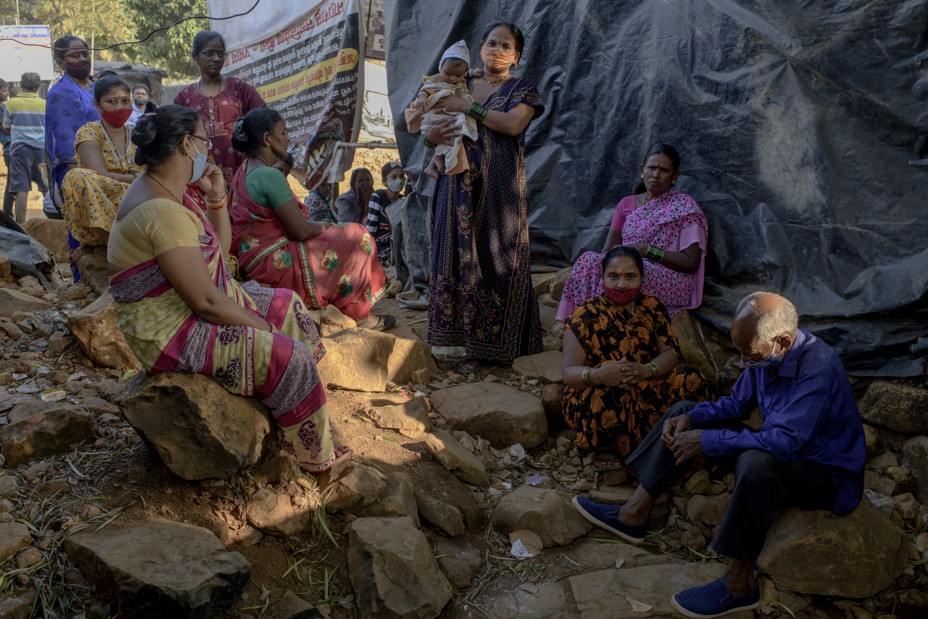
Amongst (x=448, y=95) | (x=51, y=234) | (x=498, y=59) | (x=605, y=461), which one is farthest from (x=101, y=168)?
(x=605, y=461)

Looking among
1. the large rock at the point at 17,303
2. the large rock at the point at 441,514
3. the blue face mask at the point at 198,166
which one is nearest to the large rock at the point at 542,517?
the large rock at the point at 441,514

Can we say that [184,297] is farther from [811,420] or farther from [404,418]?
[811,420]

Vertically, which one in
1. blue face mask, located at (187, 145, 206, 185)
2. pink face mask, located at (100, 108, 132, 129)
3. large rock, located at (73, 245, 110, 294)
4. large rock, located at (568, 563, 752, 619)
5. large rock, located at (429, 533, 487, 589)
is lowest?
large rock, located at (429, 533, 487, 589)

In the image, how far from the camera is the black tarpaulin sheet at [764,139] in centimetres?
370

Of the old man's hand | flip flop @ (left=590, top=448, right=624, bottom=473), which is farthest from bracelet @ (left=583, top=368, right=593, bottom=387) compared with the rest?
the old man's hand

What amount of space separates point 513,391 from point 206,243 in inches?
78.4

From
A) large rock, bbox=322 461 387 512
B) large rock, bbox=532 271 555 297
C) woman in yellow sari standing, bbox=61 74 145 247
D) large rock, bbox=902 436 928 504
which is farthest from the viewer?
large rock, bbox=532 271 555 297

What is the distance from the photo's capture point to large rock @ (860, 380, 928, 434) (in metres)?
3.58

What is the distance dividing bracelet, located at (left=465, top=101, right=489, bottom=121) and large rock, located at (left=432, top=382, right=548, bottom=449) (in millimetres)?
1555

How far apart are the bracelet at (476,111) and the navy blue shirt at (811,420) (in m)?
2.05

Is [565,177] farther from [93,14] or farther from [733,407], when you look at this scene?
[93,14]

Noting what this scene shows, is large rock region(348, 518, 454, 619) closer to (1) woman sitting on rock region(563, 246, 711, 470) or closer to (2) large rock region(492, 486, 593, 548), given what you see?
(2) large rock region(492, 486, 593, 548)

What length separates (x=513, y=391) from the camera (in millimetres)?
Result: 4227

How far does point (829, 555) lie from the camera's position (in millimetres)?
2984
